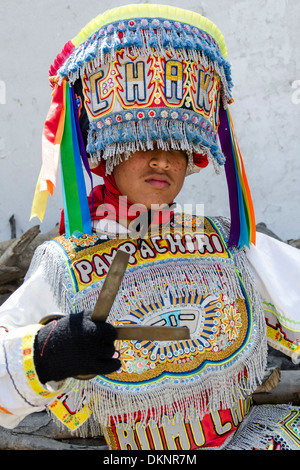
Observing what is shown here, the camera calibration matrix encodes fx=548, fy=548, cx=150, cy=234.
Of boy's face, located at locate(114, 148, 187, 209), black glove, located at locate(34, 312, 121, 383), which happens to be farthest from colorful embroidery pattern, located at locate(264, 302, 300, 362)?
black glove, located at locate(34, 312, 121, 383)

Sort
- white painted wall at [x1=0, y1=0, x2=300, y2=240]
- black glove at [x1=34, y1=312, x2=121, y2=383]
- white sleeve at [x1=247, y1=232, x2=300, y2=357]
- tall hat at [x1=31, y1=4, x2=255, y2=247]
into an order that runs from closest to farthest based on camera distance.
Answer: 1. black glove at [x1=34, y1=312, x2=121, y2=383]
2. tall hat at [x1=31, y1=4, x2=255, y2=247]
3. white sleeve at [x1=247, y1=232, x2=300, y2=357]
4. white painted wall at [x1=0, y1=0, x2=300, y2=240]

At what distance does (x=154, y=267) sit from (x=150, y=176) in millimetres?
282

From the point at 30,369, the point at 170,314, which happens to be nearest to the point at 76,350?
the point at 30,369

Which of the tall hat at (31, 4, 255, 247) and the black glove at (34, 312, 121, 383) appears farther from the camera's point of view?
the tall hat at (31, 4, 255, 247)

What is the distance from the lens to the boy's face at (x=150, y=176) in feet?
5.44

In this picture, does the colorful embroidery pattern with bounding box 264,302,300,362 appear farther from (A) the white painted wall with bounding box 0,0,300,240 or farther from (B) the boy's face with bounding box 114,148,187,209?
(A) the white painted wall with bounding box 0,0,300,240

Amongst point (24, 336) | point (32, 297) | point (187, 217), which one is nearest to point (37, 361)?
point (24, 336)

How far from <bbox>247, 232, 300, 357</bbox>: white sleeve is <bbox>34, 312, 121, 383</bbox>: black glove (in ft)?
2.35

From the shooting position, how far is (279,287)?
5.81 feet

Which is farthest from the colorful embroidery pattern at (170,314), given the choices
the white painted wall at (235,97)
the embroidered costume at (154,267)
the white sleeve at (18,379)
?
the white painted wall at (235,97)

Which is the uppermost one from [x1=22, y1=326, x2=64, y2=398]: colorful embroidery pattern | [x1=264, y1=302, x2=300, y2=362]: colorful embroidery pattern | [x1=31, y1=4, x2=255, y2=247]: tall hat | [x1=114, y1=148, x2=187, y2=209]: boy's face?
[x1=31, y1=4, x2=255, y2=247]: tall hat

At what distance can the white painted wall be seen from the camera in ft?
10.0

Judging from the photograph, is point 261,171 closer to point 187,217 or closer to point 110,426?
point 187,217

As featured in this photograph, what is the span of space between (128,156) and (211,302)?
518 millimetres
